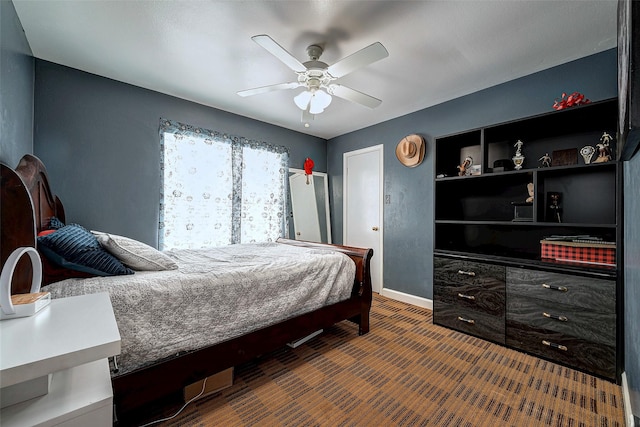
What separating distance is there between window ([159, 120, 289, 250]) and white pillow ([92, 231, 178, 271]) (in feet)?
4.73

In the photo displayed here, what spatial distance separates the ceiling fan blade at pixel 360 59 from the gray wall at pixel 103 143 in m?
2.14

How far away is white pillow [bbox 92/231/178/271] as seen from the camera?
1.66 metres

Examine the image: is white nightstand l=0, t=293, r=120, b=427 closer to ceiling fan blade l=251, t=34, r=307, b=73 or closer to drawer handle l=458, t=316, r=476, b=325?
ceiling fan blade l=251, t=34, r=307, b=73

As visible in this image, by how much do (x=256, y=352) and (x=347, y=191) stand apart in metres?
3.11

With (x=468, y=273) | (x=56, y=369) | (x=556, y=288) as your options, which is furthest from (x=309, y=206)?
(x=56, y=369)

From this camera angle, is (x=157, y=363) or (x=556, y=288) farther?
(x=556, y=288)

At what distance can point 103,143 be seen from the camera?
274 centimetres

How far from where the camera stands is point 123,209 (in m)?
2.86

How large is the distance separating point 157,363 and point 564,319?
2.83m

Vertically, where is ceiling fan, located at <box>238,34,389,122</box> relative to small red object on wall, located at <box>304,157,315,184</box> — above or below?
above

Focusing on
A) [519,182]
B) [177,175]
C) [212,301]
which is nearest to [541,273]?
[519,182]

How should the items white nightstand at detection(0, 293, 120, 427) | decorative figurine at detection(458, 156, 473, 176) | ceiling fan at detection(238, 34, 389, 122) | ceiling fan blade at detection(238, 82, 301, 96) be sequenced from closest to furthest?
white nightstand at detection(0, 293, 120, 427)
ceiling fan at detection(238, 34, 389, 122)
ceiling fan blade at detection(238, 82, 301, 96)
decorative figurine at detection(458, 156, 473, 176)

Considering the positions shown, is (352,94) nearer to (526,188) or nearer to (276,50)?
(276,50)

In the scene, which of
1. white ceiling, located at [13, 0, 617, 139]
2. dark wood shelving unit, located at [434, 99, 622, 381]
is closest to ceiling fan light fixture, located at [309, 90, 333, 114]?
white ceiling, located at [13, 0, 617, 139]
